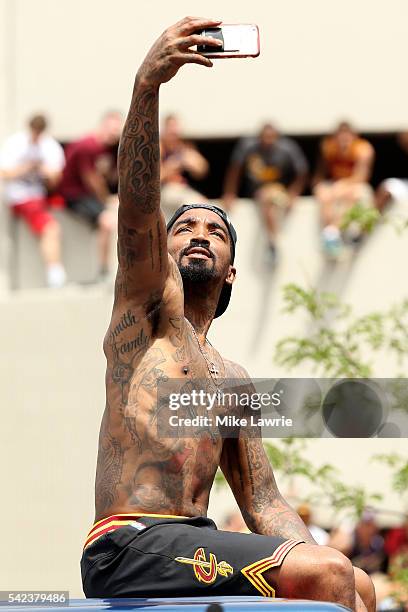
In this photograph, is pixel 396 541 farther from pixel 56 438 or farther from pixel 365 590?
pixel 365 590

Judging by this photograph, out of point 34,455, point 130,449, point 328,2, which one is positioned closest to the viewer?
point 130,449

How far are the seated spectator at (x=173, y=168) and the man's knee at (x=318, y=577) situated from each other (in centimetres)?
706

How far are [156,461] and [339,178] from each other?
7.05 m

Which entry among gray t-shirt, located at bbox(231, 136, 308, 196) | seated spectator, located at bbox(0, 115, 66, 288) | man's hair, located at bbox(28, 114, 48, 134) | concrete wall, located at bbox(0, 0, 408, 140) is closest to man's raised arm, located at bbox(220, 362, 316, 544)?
gray t-shirt, located at bbox(231, 136, 308, 196)

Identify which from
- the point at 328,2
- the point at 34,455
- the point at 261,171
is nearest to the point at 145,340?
the point at 34,455

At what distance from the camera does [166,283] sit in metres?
5.15

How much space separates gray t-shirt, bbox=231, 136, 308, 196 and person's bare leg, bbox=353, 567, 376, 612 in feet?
22.7

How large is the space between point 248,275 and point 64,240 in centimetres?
150

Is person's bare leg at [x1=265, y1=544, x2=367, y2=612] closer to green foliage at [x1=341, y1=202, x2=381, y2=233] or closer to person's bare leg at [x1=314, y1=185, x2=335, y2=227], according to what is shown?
green foliage at [x1=341, y1=202, x2=381, y2=233]

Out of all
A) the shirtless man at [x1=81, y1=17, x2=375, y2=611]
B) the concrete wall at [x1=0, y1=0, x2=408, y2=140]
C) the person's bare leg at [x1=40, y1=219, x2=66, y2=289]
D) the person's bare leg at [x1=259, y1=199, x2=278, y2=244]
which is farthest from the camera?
the concrete wall at [x1=0, y1=0, x2=408, y2=140]

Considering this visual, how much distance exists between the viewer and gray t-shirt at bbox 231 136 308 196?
1179 centimetres

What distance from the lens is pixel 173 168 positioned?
11.9 m

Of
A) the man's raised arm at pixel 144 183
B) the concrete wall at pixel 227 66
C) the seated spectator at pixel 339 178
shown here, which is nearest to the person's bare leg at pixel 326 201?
the seated spectator at pixel 339 178

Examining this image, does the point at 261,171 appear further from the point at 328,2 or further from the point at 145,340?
the point at 145,340
